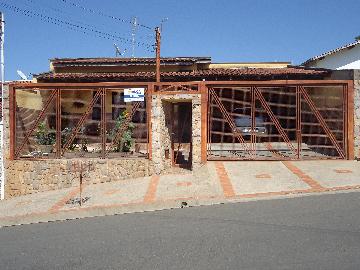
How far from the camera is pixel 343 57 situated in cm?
2238

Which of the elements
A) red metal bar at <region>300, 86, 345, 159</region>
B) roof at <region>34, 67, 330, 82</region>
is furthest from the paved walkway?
roof at <region>34, 67, 330, 82</region>

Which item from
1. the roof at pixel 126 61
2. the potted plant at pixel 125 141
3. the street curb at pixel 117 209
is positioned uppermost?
the roof at pixel 126 61

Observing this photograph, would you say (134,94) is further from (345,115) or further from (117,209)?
(345,115)

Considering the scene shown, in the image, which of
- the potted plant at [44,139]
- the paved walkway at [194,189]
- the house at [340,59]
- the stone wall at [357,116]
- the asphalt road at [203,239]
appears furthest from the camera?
the house at [340,59]

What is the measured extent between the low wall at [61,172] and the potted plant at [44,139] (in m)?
1.13

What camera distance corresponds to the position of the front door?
13562 millimetres

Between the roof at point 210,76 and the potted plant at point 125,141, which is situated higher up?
the roof at point 210,76

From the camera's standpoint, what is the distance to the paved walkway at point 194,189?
27.8 feet

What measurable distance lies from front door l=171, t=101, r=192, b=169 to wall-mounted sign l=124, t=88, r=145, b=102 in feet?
5.65

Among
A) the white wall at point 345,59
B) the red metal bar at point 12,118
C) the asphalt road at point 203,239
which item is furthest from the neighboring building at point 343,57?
the red metal bar at point 12,118

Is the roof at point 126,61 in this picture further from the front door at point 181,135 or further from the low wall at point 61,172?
the low wall at point 61,172

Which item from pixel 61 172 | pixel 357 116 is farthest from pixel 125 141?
pixel 357 116

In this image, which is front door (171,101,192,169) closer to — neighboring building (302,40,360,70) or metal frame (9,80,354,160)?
metal frame (9,80,354,160)

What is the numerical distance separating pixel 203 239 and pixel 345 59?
65.4ft
